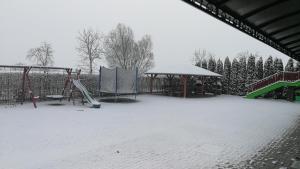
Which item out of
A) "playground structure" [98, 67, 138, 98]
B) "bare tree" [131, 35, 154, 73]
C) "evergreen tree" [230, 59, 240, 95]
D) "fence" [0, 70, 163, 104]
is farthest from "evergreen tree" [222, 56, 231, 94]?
"bare tree" [131, 35, 154, 73]

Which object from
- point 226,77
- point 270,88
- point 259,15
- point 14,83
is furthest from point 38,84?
point 226,77

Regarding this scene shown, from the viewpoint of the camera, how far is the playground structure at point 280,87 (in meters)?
17.8

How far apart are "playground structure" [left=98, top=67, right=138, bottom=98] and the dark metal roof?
8662mm

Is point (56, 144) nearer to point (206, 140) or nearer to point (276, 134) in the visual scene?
point (206, 140)

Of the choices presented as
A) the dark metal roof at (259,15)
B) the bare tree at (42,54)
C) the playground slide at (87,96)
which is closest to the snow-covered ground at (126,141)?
the playground slide at (87,96)

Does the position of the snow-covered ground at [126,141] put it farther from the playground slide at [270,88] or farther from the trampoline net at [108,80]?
the playground slide at [270,88]

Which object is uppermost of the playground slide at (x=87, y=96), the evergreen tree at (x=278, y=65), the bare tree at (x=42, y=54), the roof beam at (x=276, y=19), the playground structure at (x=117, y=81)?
the bare tree at (x=42, y=54)

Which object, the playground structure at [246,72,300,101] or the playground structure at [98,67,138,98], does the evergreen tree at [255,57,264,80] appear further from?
the playground structure at [98,67,138,98]

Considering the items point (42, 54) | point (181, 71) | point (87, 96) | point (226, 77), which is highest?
point (42, 54)

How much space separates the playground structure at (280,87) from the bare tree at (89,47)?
2358 cm

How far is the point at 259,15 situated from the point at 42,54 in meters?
34.7

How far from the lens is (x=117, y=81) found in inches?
569

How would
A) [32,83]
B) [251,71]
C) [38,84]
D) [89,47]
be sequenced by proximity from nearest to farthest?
[32,83] → [38,84] → [251,71] → [89,47]

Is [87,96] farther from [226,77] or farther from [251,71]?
[251,71]
